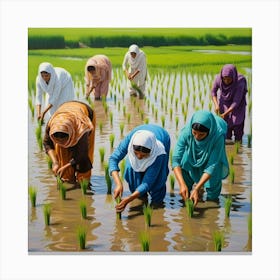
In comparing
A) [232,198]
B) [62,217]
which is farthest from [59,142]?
[232,198]

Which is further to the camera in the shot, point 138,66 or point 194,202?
point 138,66

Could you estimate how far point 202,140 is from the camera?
6816 mm

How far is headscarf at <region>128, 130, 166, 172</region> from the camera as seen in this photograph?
21.7 ft

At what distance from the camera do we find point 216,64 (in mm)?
7297

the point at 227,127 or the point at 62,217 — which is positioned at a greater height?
the point at 227,127

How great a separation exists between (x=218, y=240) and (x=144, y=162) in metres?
0.91

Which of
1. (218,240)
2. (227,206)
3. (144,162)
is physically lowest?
(218,240)

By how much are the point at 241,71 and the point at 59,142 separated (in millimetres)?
1786

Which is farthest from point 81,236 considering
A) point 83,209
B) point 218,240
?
point 218,240

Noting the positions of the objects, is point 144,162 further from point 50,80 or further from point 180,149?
point 50,80

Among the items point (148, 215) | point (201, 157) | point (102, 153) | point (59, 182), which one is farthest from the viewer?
point (102, 153)

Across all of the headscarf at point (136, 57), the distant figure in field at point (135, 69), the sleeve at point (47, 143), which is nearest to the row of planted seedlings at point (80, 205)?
the sleeve at point (47, 143)

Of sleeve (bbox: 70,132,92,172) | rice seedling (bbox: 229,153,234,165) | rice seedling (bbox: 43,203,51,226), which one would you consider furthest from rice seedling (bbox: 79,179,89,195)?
rice seedling (bbox: 229,153,234,165)

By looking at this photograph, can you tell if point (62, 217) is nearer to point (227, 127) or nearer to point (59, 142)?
point (59, 142)
